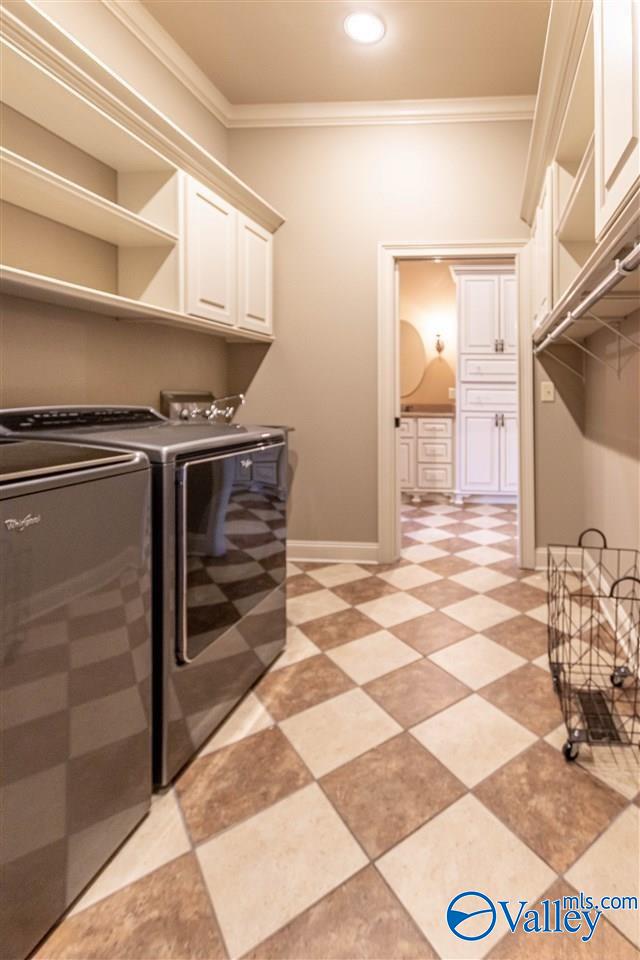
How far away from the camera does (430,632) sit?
2170mm

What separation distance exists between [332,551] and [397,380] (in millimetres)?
1159

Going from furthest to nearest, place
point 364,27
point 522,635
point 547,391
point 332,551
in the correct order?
1. point 332,551
2. point 547,391
3. point 364,27
4. point 522,635

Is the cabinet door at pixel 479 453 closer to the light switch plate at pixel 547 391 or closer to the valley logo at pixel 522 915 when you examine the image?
the light switch plate at pixel 547 391

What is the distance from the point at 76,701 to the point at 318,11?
288 cm

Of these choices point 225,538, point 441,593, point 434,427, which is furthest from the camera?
point 434,427

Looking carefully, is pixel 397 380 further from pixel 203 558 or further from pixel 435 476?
pixel 435 476

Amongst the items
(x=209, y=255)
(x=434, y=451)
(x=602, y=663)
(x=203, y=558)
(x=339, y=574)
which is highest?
(x=209, y=255)

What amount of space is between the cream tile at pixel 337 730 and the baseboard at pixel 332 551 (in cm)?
146

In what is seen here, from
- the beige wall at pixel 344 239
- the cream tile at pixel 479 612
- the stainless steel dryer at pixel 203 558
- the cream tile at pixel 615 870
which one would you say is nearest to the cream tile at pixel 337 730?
the stainless steel dryer at pixel 203 558

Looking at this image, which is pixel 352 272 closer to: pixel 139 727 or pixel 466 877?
pixel 139 727

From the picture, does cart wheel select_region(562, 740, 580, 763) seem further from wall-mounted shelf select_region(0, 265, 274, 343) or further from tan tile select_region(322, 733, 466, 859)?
wall-mounted shelf select_region(0, 265, 274, 343)

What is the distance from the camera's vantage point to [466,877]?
3.40 ft

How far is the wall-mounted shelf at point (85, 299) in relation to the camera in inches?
54.6

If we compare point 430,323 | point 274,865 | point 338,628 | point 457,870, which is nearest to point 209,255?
point 338,628
